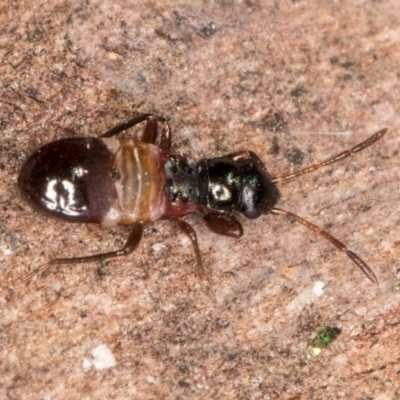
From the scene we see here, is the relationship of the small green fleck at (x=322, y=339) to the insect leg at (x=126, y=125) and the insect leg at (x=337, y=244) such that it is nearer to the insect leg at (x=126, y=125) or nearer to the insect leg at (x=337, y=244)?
the insect leg at (x=337, y=244)

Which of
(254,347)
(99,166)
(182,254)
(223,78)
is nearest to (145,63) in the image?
(223,78)

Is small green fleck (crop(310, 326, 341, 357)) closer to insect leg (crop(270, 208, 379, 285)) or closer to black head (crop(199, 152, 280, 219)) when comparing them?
insect leg (crop(270, 208, 379, 285))

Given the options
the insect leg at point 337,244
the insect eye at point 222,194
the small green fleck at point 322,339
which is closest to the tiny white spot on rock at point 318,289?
the small green fleck at point 322,339

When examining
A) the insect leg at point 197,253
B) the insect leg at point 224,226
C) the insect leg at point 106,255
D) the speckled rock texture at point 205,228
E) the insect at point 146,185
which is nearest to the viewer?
the insect at point 146,185

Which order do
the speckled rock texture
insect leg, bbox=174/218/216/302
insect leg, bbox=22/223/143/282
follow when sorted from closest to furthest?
1. insect leg, bbox=22/223/143/282
2. the speckled rock texture
3. insect leg, bbox=174/218/216/302

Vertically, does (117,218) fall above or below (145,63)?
below

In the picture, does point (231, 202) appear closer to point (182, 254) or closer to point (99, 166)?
point (182, 254)

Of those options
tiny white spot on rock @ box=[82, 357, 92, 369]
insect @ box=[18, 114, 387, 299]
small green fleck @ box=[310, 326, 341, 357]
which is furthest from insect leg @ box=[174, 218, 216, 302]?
tiny white spot on rock @ box=[82, 357, 92, 369]
